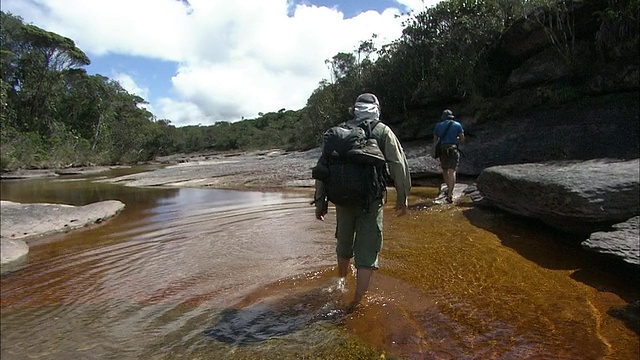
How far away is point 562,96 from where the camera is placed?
33.8ft

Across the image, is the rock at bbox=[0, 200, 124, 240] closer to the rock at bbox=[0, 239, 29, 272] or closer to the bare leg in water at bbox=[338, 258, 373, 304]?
the rock at bbox=[0, 239, 29, 272]

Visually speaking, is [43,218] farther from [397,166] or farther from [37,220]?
[397,166]

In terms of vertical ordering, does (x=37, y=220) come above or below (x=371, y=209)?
below

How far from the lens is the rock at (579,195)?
13.5 ft

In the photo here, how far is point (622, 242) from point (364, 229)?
244cm

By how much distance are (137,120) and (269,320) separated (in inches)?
2066

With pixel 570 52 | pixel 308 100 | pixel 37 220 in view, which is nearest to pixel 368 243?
pixel 37 220

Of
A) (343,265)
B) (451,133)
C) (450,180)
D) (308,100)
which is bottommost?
(343,265)

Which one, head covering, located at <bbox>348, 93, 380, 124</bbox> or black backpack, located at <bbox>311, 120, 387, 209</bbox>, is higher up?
head covering, located at <bbox>348, 93, 380, 124</bbox>

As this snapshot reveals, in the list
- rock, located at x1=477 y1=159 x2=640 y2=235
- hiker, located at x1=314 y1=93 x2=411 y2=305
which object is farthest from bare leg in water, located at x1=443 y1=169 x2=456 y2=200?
hiker, located at x1=314 y1=93 x2=411 y2=305

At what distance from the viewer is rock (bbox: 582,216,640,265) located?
3.33m

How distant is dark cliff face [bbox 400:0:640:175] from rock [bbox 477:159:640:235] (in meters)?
3.37

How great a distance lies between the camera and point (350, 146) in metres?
3.06

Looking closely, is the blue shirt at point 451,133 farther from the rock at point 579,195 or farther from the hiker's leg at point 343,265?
A: the hiker's leg at point 343,265
